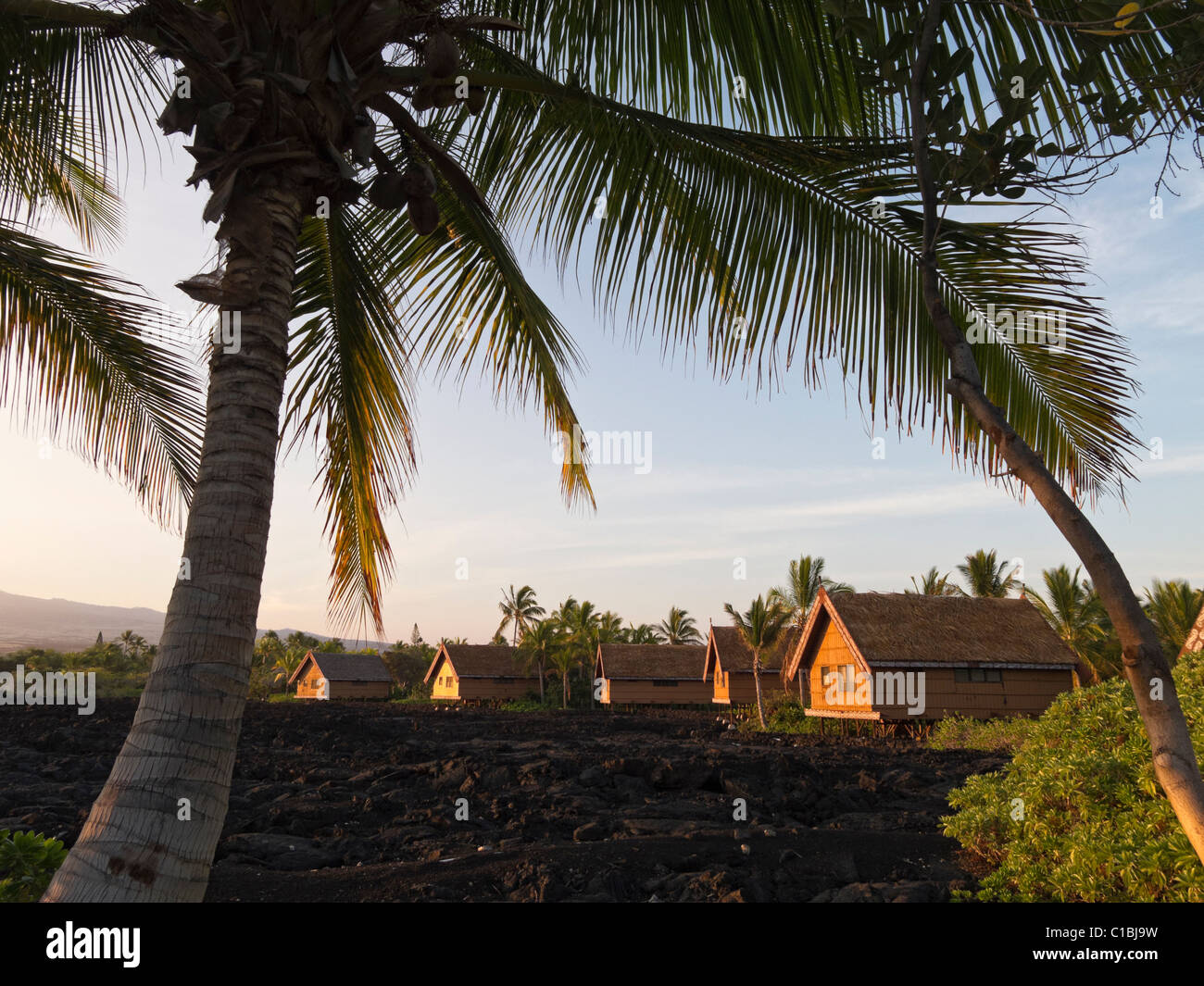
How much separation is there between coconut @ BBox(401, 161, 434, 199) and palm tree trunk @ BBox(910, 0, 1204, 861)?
1.91m

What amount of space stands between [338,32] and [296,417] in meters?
2.49

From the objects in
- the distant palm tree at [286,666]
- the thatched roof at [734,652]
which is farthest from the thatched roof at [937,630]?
the distant palm tree at [286,666]

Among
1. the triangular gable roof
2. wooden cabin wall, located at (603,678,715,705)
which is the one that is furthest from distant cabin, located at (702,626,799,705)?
the triangular gable roof

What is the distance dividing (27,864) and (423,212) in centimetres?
369

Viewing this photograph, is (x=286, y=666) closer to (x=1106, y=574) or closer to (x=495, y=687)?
(x=495, y=687)

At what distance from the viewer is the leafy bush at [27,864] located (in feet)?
12.1

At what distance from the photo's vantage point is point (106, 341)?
5.02 m

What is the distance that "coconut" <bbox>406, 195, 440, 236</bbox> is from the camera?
335cm

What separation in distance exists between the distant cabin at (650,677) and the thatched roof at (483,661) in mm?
6845

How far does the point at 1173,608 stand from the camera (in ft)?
101

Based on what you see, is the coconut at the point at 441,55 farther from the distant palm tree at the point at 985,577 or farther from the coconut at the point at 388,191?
the distant palm tree at the point at 985,577

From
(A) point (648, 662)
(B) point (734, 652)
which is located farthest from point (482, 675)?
(B) point (734, 652)
